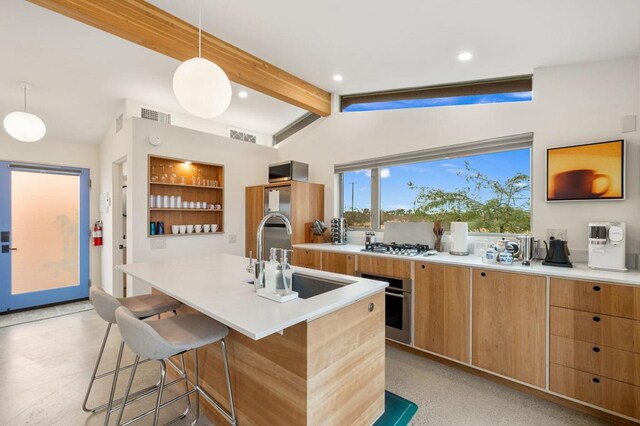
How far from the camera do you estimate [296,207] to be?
13.3 ft

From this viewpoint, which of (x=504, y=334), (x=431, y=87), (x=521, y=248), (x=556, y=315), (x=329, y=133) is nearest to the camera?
(x=556, y=315)

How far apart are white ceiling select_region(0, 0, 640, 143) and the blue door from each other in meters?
1.04

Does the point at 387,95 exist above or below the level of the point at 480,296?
above

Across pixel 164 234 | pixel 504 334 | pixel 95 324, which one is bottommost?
pixel 95 324

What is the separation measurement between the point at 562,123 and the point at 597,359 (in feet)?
6.08

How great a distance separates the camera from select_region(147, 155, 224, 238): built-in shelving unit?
4039mm

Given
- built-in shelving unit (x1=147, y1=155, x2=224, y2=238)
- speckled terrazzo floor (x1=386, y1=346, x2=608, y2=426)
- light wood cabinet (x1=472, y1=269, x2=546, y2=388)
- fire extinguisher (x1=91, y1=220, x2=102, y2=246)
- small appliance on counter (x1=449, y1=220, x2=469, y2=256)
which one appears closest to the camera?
speckled terrazzo floor (x1=386, y1=346, x2=608, y2=426)

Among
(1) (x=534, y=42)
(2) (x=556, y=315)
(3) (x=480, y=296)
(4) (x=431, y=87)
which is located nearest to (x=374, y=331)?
(3) (x=480, y=296)

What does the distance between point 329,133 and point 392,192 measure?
4.49 feet

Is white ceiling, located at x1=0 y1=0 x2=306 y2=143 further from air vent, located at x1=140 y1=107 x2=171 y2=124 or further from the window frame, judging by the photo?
the window frame

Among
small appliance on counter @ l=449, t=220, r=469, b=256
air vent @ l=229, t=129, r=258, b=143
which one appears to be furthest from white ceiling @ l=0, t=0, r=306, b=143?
small appliance on counter @ l=449, t=220, r=469, b=256

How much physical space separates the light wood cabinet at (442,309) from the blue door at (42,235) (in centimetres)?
523

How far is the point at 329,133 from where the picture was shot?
4.37 metres

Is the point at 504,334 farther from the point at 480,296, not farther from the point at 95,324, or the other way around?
the point at 95,324
